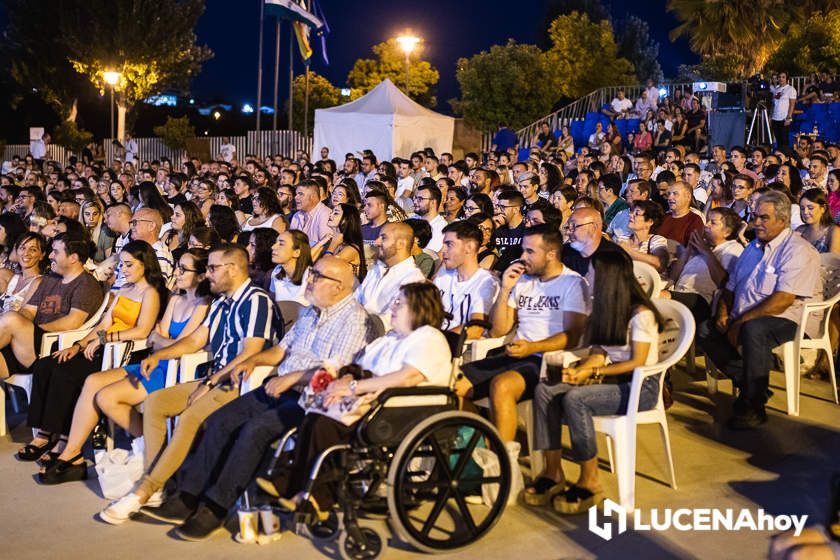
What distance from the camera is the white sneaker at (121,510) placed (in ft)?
16.3

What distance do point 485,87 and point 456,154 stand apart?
167cm

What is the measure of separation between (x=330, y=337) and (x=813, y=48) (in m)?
20.6

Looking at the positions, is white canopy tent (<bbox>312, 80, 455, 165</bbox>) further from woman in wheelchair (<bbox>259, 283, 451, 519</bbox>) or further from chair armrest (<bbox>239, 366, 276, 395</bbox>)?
woman in wheelchair (<bbox>259, 283, 451, 519</bbox>)

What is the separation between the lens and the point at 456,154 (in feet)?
79.7

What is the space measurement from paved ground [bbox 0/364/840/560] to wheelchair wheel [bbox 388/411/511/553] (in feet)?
0.38

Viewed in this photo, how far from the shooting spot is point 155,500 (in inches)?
202

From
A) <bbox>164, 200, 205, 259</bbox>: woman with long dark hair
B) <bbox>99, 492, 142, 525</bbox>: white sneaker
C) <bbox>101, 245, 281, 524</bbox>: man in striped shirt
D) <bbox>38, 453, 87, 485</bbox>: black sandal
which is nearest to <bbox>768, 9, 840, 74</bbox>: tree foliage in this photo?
<bbox>164, 200, 205, 259</bbox>: woman with long dark hair

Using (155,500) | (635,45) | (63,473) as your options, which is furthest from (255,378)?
(635,45)

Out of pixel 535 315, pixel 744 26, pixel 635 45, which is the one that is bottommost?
pixel 535 315

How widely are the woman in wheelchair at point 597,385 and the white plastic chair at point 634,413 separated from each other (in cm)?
5

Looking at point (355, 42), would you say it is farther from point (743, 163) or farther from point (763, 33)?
point (743, 163)

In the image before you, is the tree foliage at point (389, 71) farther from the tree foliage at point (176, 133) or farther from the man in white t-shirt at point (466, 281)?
the man in white t-shirt at point (466, 281)

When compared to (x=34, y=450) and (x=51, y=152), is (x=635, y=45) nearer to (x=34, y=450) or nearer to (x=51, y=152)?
(x=51, y=152)

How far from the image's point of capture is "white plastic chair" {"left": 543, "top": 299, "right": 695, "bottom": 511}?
4.93m
